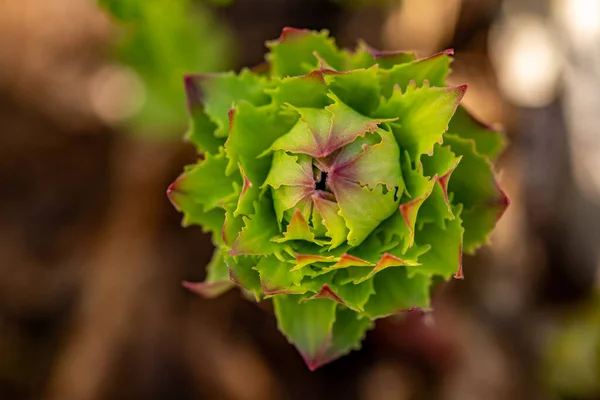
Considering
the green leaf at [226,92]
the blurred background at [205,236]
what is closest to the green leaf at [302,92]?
the green leaf at [226,92]

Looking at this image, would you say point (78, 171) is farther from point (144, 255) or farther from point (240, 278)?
point (240, 278)

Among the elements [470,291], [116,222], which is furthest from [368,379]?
[116,222]

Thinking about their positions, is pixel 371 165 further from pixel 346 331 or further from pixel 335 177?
pixel 346 331

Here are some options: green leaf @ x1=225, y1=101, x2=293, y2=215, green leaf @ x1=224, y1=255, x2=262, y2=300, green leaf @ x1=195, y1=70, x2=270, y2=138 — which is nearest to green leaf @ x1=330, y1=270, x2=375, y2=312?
green leaf @ x1=224, y1=255, x2=262, y2=300

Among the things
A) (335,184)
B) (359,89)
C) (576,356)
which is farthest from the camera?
(576,356)

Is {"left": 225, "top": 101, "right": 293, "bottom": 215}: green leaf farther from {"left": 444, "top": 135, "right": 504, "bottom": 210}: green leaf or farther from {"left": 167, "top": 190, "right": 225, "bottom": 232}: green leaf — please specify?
{"left": 444, "top": 135, "right": 504, "bottom": 210}: green leaf

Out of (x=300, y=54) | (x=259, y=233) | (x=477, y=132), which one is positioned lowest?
(x=259, y=233)

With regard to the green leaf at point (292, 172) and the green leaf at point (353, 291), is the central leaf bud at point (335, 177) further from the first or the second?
the green leaf at point (353, 291)

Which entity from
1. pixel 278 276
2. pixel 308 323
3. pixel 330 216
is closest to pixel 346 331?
pixel 308 323
